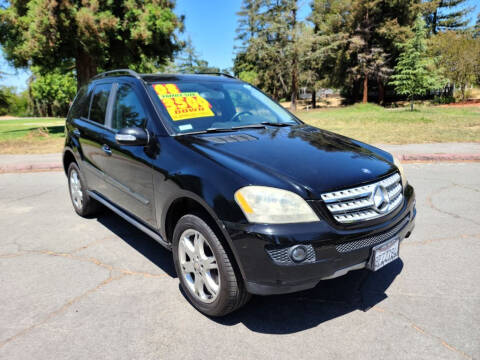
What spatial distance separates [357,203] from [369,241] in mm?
258

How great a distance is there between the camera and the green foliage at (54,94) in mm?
62906

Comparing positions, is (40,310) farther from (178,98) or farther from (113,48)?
(113,48)

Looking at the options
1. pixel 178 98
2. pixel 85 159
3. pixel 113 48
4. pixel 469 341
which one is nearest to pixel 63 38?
pixel 113 48

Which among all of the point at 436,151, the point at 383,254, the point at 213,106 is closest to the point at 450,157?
the point at 436,151

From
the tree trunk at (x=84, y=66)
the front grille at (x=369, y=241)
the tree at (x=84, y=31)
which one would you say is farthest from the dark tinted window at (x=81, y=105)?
the tree trunk at (x=84, y=66)

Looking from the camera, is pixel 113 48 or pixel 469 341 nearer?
pixel 469 341

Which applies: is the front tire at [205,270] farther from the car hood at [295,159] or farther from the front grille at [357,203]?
the front grille at [357,203]

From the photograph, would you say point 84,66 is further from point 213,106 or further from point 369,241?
point 369,241

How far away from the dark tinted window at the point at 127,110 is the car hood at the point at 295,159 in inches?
26.5

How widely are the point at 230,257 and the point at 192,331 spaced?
0.62m

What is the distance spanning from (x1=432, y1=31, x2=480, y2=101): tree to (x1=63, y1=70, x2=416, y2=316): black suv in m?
35.3

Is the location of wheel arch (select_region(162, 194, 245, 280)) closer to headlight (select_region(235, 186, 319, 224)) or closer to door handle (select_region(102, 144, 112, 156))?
headlight (select_region(235, 186, 319, 224))

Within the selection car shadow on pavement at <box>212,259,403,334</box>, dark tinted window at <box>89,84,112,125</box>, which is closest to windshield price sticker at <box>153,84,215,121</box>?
dark tinted window at <box>89,84,112,125</box>

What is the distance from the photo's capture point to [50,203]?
572 centimetres
